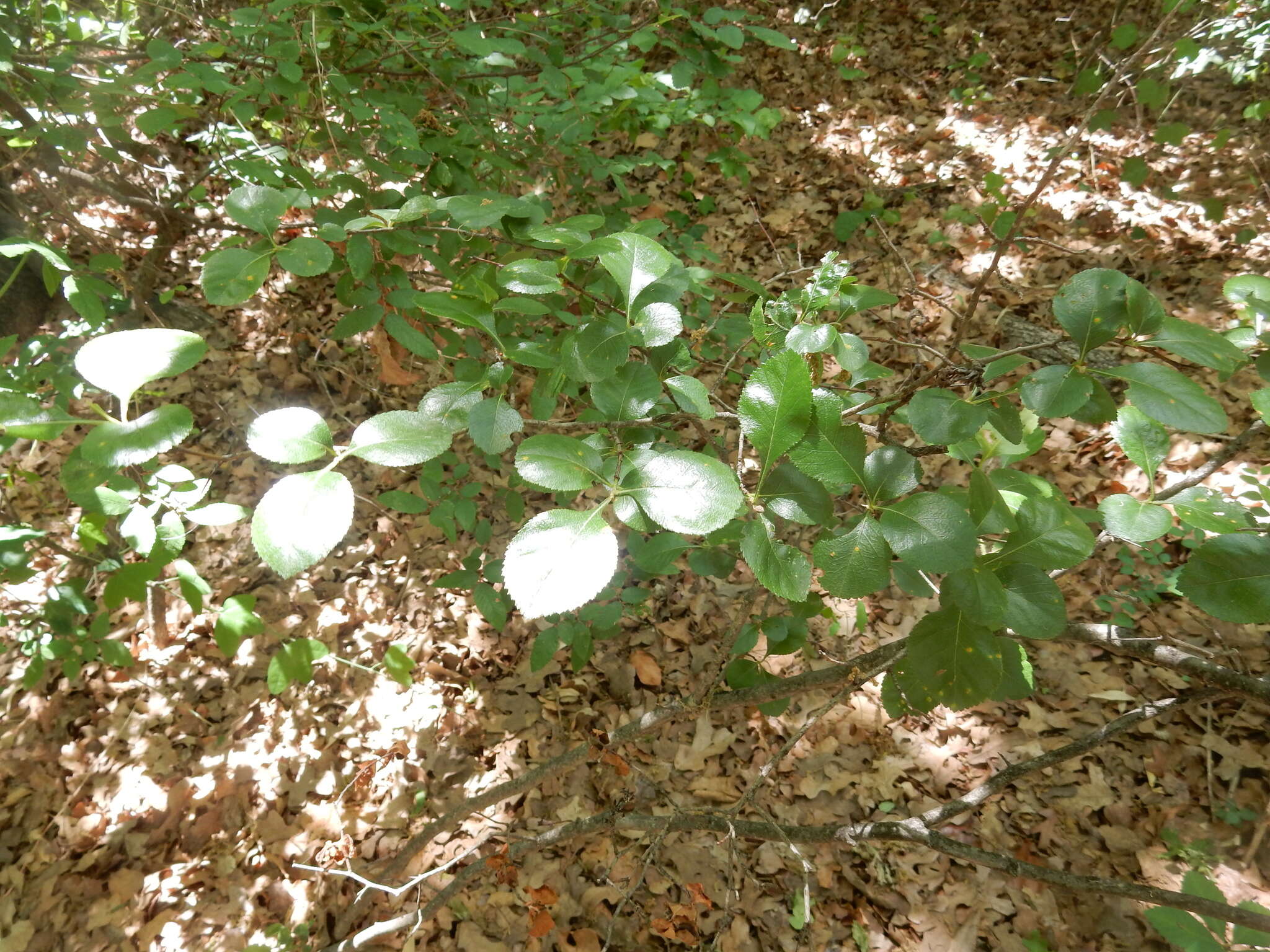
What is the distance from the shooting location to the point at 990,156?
181 inches

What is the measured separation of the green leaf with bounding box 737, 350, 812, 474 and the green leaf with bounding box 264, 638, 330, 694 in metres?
1.27

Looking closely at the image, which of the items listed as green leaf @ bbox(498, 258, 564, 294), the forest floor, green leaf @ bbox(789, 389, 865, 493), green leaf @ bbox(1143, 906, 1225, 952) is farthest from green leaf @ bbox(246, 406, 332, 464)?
green leaf @ bbox(1143, 906, 1225, 952)

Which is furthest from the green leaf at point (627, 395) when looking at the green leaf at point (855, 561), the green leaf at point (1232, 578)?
the green leaf at point (1232, 578)

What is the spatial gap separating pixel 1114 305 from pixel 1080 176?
463cm

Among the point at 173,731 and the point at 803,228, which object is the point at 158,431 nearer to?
the point at 173,731

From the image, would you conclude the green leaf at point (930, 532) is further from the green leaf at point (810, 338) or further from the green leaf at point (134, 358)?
the green leaf at point (134, 358)

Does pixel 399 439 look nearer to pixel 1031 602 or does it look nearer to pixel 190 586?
pixel 1031 602

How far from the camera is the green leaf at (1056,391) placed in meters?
0.75

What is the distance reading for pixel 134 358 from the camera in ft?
2.37

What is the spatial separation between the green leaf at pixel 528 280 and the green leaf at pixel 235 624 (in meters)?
1.12

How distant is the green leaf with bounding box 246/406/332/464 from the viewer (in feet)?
2.24

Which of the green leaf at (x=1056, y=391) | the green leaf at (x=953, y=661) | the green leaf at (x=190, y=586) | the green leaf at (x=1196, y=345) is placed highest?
the green leaf at (x=1196, y=345)

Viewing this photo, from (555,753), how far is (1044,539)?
94.3 inches

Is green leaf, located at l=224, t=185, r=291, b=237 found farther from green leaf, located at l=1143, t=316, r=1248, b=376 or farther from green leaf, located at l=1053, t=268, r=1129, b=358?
green leaf, located at l=1143, t=316, r=1248, b=376
